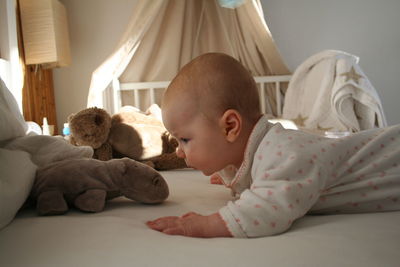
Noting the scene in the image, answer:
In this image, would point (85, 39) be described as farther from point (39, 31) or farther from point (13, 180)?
point (13, 180)

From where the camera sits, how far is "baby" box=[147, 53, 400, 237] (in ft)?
2.19

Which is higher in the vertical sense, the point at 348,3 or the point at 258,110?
the point at 348,3

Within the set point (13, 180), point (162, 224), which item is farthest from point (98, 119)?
point (162, 224)

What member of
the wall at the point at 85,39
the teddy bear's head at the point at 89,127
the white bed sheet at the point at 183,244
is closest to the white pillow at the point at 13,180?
the white bed sheet at the point at 183,244

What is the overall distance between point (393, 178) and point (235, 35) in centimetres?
192

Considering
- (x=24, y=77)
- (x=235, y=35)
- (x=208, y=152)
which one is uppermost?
(x=235, y=35)

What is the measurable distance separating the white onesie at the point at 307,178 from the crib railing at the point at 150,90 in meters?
1.66

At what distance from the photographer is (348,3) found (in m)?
2.97

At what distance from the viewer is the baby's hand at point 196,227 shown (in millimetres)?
624

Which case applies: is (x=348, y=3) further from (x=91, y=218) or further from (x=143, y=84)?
(x=91, y=218)

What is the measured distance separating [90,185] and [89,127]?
61 centimetres

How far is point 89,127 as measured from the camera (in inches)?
54.8

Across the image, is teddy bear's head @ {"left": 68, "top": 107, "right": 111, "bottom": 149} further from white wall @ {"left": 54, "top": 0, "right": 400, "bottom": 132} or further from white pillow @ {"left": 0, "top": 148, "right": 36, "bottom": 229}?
white wall @ {"left": 54, "top": 0, "right": 400, "bottom": 132}

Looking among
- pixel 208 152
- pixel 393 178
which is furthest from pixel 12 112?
pixel 393 178
